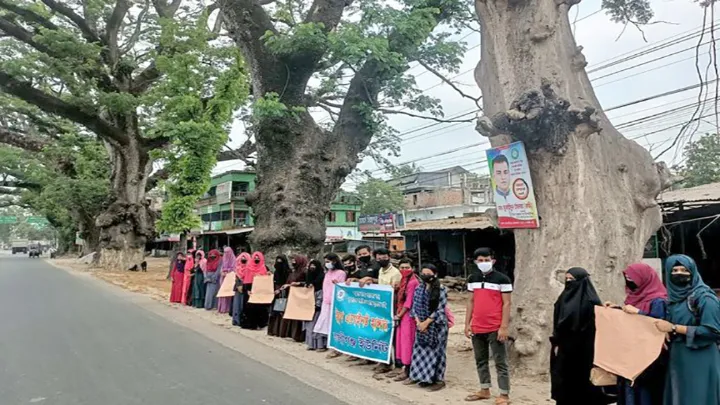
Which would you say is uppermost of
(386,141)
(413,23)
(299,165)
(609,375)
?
(413,23)

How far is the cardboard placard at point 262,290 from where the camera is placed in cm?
995

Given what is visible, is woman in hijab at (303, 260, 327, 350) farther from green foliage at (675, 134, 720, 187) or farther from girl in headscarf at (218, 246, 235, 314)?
green foliage at (675, 134, 720, 187)

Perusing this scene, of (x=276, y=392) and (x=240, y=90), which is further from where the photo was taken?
(x=240, y=90)

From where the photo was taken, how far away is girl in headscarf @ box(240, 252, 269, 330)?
10.2m

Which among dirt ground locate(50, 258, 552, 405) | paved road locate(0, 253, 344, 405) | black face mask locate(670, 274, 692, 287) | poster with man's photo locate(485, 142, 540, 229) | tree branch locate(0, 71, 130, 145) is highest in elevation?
tree branch locate(0, 71, 130, 145)

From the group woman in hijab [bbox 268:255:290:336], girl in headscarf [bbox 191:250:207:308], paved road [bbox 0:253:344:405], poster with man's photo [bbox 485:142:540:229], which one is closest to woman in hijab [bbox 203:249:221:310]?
girl in headscarf [bbox 191:250:207:308]

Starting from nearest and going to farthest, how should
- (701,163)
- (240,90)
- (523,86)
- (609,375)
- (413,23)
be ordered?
(609,375)
(523,86)
(413,23)
(240,90)
(701,163)

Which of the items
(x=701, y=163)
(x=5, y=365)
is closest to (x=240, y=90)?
(x=5, y=365)

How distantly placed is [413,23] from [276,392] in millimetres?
7217

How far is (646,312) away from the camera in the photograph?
157 inches

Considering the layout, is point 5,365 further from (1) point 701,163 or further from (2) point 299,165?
(1) point 701,163

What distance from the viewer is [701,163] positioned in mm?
26688

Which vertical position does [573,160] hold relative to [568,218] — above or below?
above

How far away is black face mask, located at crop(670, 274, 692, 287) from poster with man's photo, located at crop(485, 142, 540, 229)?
112 inches
